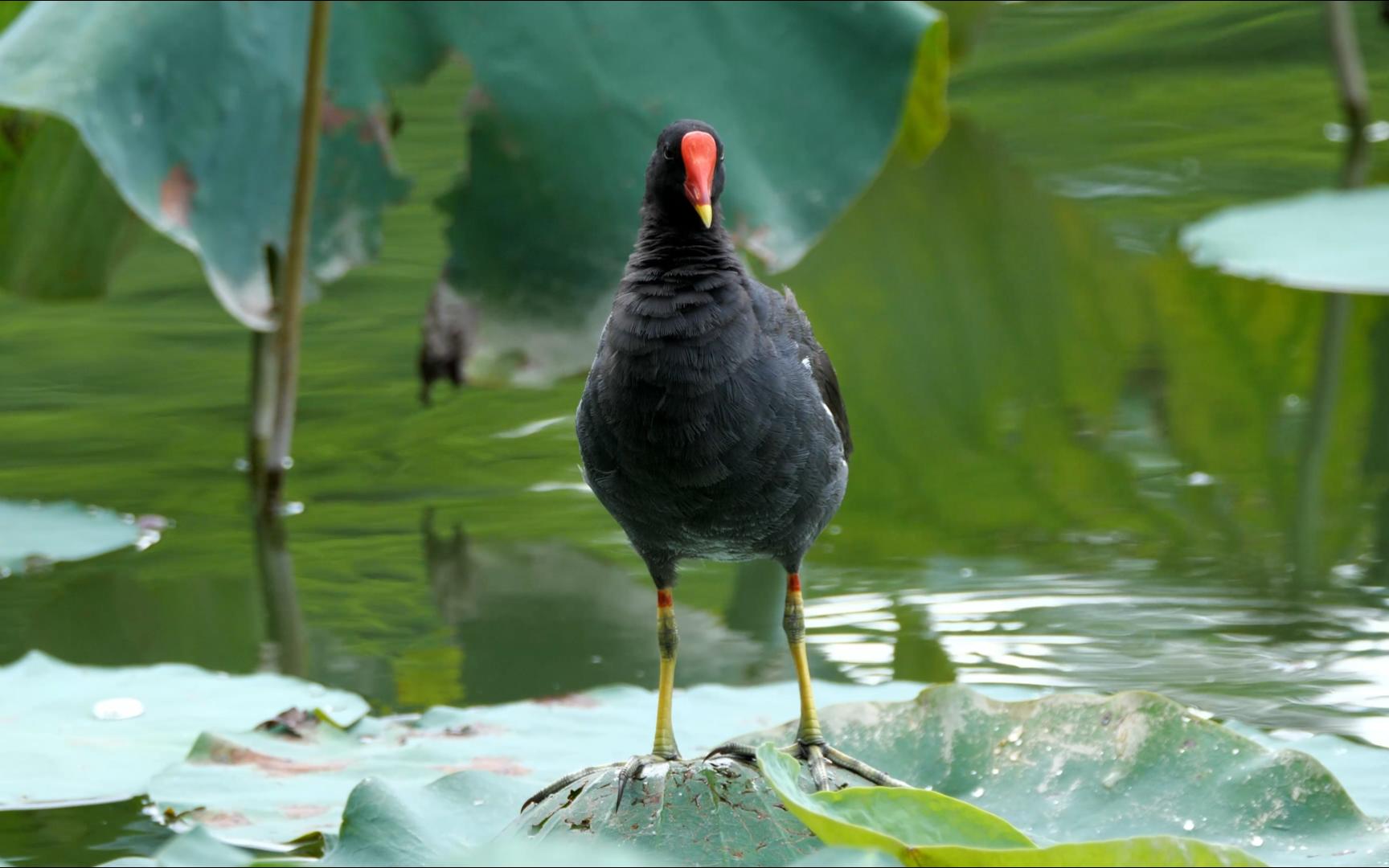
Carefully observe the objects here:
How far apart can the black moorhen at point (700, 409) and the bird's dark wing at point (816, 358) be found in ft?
0.20

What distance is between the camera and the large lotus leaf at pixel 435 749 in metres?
2.22

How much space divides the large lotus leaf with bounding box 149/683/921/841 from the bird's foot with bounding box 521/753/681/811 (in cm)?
2

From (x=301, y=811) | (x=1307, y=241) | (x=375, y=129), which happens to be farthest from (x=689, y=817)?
(x=1307, y=241)

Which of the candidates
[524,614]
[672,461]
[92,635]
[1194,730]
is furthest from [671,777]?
[92,635]

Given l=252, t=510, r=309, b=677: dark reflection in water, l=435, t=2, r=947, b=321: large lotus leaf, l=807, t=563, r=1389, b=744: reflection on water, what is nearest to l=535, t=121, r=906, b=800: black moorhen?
l=807, t=563, r=1389, b=744: reflection on water

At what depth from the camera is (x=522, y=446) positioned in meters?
4.18

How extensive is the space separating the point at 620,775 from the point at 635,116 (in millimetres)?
2072

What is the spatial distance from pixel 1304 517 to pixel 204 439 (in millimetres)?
2524

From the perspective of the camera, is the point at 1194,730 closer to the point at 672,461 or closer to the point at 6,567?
the point at 672,461

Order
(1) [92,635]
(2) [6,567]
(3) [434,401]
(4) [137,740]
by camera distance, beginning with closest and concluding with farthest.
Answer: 1. (4) [137,740]
2. (1) [92,635]
3. (2) [6,567]
4. (3) [434,401]

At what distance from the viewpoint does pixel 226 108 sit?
3578 millimetres

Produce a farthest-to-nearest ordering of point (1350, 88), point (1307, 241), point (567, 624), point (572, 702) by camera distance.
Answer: point (1350, 88) → point (1307, 241) → point (567, 624) → point (572, 702)

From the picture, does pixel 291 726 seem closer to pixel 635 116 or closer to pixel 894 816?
pixel 894 816

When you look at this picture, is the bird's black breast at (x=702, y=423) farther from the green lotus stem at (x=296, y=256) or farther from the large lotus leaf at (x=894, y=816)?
the green lotus stem at (x=296, y=256)
